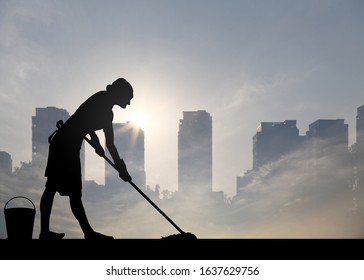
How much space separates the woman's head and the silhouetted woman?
10 cm

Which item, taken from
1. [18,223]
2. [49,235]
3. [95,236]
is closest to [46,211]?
[49,235]

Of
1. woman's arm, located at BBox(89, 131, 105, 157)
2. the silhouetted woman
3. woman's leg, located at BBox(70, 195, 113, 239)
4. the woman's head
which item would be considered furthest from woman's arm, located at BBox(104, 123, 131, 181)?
woman's leg, located at BBox(70, 195, 113, 239)

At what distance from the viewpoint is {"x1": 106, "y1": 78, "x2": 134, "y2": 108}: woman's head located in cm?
574

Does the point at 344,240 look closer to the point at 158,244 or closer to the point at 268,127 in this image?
the point at 158,244

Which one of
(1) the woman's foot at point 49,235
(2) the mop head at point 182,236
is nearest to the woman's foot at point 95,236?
(1) the woman's foot at point 49,235

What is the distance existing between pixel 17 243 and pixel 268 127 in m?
154

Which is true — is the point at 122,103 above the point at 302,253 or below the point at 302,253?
above

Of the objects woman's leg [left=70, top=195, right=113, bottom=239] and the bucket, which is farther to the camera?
the bucket

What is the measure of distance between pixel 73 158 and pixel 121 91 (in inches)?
44.9

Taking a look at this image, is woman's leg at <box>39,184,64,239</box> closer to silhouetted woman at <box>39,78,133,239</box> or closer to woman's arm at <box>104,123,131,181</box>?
silhouetted woman at <box>39,78,133,239</box>

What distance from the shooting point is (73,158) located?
5449mm

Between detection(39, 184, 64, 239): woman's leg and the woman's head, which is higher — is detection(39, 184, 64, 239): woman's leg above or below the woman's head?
below
